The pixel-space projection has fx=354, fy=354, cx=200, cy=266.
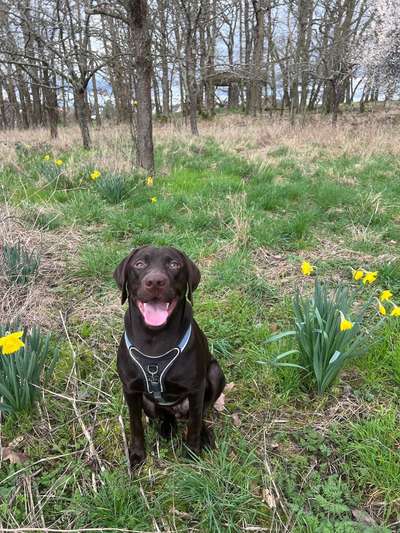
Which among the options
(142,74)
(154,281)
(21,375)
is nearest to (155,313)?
(154,281)

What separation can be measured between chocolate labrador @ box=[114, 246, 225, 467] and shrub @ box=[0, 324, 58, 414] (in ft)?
1.63

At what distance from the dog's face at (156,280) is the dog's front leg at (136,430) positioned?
1.37 ft

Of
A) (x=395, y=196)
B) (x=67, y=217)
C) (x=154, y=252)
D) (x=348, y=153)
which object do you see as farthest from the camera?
(x=348, y=153)

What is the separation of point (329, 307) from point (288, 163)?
19.3 feet

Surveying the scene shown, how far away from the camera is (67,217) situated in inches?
177

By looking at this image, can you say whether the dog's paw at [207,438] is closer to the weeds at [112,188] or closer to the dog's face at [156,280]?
the dog's face at [156,280]

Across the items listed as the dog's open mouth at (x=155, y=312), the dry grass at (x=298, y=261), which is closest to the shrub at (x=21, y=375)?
the dog's open mouth at (x=155, y=312)

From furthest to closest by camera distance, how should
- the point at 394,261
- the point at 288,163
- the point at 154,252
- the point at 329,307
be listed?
1. the point at 288,163
2. the point at 394,261
3. the point at 329,307
4. the point at 154,252

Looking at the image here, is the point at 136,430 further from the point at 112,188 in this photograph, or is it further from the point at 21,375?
the point at 112,188

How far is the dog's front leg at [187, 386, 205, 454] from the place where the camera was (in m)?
1.71

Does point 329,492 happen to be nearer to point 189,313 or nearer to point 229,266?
point 189,313

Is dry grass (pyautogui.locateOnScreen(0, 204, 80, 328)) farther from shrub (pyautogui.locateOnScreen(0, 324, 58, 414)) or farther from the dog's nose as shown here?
the dog's nose

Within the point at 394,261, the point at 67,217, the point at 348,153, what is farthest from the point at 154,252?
the point at 348,153

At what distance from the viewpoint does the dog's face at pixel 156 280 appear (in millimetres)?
1536
